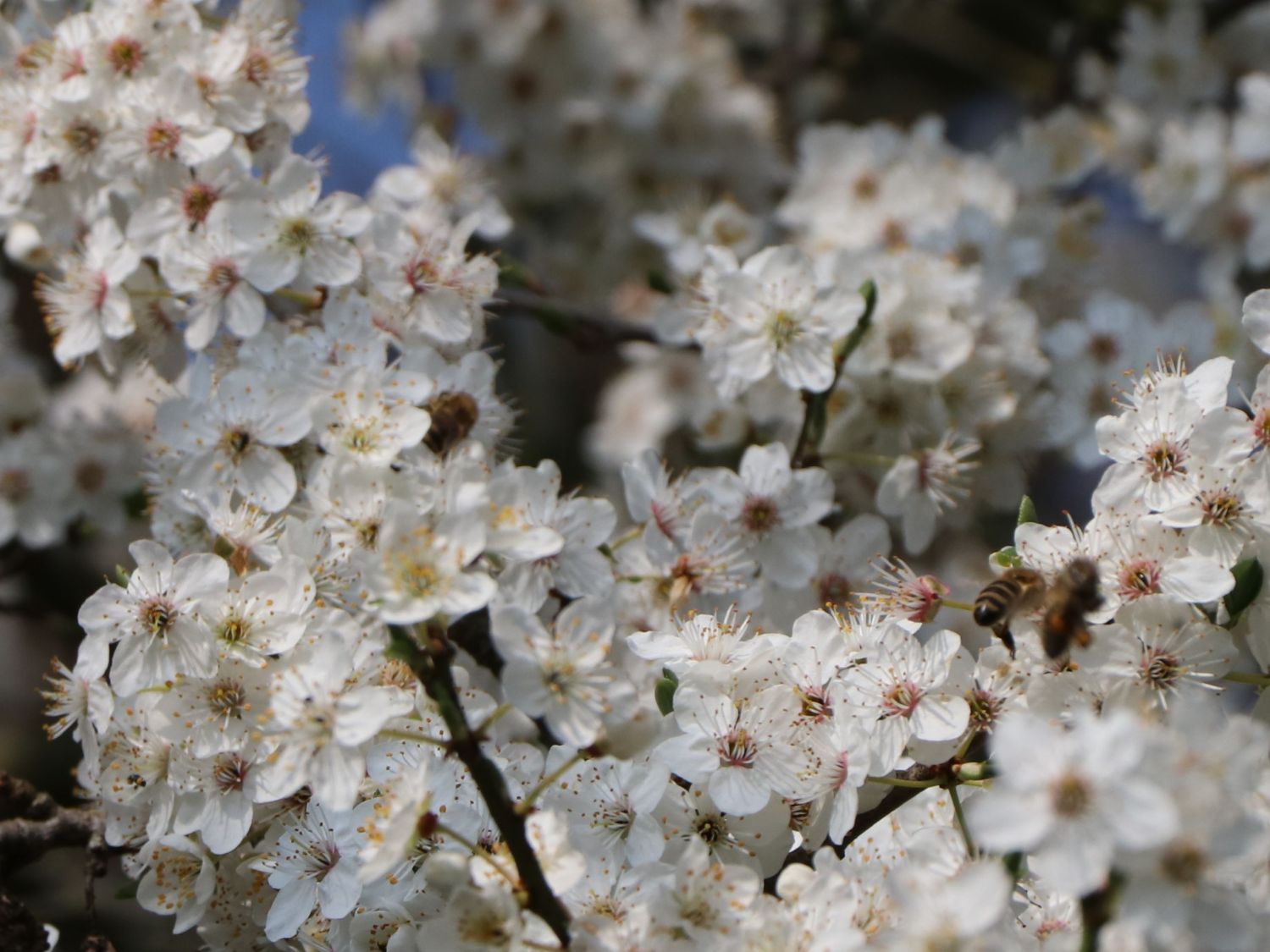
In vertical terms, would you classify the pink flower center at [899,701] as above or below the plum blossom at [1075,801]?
below

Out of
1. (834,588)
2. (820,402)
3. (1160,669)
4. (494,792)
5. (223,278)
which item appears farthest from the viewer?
(820,402)

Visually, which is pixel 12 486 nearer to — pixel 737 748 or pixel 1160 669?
pixel 737 748

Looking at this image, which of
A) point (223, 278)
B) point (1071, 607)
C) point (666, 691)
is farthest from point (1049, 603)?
point (223, 278)

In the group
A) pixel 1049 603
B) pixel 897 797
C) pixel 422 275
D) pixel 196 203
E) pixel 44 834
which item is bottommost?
pixel 44 834

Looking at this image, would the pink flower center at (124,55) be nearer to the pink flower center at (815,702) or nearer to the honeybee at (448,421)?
the honeybee at (448,421)

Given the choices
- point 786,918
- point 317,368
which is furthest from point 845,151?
point 786,918

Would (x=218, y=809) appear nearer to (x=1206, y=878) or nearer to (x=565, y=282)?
(x=1206, y=878)

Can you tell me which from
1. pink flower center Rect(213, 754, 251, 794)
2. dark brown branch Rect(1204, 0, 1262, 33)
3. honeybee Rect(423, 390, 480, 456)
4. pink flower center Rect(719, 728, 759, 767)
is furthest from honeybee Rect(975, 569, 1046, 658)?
dark brown branch Rect(1204, 0, 1262, 33)

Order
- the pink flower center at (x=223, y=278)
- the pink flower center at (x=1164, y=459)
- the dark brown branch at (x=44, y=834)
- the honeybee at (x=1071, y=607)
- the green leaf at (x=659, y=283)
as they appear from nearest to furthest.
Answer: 1. the honeybee at (x=1071, y=607)
2. the pink flower center at (x=1164, y=459)
3. the dark brown branch at (x=44, y=834)
4. the pink flower center at (x=223, y=278)
5. the green leaf at (x=659, y=283)

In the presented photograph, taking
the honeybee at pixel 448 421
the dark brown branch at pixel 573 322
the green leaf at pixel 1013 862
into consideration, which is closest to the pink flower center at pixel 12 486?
the dark brown branch at pixel 573 322
